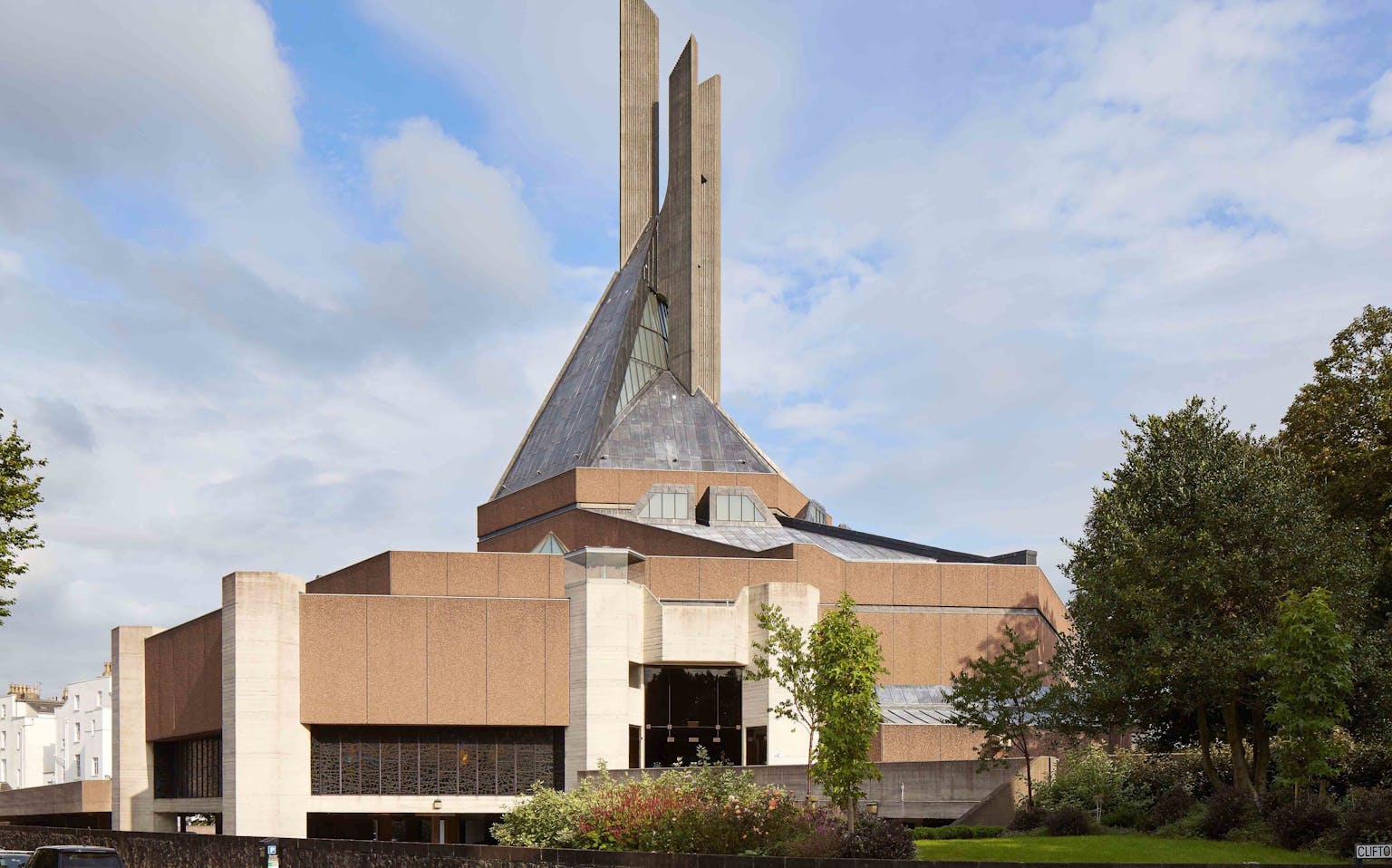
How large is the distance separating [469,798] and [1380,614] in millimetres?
33023

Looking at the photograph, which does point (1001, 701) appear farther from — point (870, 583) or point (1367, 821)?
point (870, 583)

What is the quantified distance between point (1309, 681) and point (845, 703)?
35.9 feet

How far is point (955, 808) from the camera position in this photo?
41625 millimetres

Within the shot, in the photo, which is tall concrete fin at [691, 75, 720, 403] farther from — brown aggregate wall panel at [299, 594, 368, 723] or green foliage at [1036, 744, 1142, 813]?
green foliage at [1036, 744, 1142, 813]

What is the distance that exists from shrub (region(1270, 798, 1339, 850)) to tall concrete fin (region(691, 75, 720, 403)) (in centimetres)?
5343

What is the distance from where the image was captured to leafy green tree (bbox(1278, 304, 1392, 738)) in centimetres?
4584

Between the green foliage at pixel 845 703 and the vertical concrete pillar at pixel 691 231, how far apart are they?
47212 millimetres

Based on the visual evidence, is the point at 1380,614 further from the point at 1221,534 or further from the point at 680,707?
the point at 680,707

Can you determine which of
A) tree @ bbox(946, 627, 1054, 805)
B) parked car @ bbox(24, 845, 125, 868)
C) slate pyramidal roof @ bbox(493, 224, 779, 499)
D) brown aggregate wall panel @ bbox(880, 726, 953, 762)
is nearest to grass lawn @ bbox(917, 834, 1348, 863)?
tree @ bbox(946, 627, 1054, 805)

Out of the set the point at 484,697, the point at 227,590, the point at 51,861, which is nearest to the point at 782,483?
the point at 484,697

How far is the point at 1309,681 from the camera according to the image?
31.6 m

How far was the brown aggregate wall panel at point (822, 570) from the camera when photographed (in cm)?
5497

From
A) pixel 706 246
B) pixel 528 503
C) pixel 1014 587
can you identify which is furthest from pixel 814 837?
pixel 706 246

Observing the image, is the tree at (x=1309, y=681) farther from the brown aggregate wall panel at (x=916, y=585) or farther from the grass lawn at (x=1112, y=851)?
the brown aggregate wall panel at (x=916, y=585)
